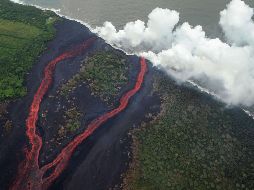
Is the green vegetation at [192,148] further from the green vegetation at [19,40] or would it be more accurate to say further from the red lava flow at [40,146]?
the green vegetation at [19,40]

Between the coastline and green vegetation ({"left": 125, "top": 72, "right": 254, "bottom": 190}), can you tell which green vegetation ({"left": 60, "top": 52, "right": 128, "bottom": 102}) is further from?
green vegetation ({"left": 125, "top": 72, "right": 254, "bottom": 190})

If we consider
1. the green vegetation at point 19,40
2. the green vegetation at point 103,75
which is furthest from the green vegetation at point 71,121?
the green vegetation at point 19,40

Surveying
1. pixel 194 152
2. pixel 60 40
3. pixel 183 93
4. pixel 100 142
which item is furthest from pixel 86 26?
pixel 194 152

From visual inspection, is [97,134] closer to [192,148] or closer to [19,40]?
[192,148]

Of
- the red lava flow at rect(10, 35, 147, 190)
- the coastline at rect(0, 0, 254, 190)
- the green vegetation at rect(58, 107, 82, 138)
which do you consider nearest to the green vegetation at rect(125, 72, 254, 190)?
the coastline at rect(0, 0, 254, 190)

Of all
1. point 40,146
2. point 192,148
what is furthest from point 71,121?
point 192,148

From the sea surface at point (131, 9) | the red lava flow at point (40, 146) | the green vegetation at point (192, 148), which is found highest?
the sea surface at point (131, 9)
